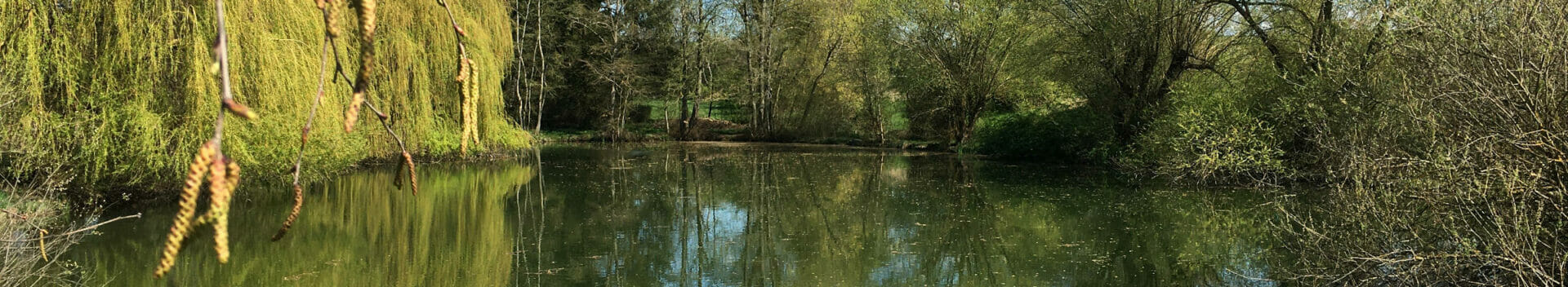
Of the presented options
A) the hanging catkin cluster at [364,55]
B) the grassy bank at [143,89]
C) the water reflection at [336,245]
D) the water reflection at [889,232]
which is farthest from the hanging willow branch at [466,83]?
the grassy bank at [143,89]

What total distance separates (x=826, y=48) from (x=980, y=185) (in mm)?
14922

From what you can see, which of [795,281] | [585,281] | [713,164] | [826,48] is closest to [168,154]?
[585,281]

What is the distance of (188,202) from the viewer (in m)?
0.69

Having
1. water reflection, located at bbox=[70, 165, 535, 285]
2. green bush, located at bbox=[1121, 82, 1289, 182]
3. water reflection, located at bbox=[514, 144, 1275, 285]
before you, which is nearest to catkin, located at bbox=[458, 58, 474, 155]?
water reflection, located at bbox=[514, 144, 1275, 285]

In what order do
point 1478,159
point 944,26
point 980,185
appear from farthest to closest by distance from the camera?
point 944,26 < point 980,185 < point 1478,159

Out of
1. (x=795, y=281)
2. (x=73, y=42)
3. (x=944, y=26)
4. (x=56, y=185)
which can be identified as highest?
(x=944, y=26)

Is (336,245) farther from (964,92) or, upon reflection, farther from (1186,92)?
(964,92)

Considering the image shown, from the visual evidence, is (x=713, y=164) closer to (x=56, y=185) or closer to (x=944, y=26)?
(x=944, y=26)

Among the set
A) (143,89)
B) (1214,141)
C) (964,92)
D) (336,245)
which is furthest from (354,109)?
(964,92)

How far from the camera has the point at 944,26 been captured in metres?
22.8

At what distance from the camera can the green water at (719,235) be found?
24.3ft

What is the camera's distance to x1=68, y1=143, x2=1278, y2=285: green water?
741cm

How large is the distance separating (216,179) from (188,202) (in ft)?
0.15

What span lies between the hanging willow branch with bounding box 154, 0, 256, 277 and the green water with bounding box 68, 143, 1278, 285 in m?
6.51
